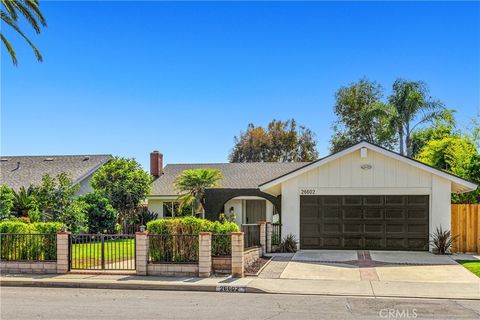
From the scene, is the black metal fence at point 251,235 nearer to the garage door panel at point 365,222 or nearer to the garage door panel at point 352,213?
the garage door panel at point 365,222

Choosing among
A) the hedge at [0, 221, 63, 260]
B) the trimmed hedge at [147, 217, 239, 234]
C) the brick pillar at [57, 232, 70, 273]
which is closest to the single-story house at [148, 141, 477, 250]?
the trimmed hedge at [147, 217, 239, 234]

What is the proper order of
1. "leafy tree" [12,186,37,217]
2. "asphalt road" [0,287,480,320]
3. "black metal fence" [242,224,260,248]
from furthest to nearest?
"leafy tree" [12,186,37,217]
"black metal fence" [242,224,260,248]
"asphalt road" [0,287,480,320]

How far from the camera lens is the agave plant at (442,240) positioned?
1805 centimetres

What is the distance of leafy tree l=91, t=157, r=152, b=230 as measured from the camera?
1110 inches

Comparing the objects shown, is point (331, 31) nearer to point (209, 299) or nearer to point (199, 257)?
point (199, 257)

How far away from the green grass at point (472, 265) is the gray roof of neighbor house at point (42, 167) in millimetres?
21571

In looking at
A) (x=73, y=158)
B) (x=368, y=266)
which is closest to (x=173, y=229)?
(x=368, y=266)

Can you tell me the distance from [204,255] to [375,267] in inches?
214

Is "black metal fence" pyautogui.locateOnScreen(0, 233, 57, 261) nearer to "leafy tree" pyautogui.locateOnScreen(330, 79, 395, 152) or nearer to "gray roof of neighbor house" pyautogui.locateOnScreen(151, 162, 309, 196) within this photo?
"gray roof of neighbor house" pyautogui.locateOnScreen(151, 162, 309, 196)

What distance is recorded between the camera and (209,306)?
9.90m

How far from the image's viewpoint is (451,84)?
86.2 ft

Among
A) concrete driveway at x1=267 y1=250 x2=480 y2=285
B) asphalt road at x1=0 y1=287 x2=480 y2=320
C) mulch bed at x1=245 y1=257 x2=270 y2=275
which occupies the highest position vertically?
asphalt road at x1=0 y1=287 x2=480 y2=320

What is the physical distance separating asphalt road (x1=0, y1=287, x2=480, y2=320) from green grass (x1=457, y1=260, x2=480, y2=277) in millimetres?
4019

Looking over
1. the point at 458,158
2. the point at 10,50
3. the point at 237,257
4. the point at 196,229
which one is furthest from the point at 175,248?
the point at 458,158
